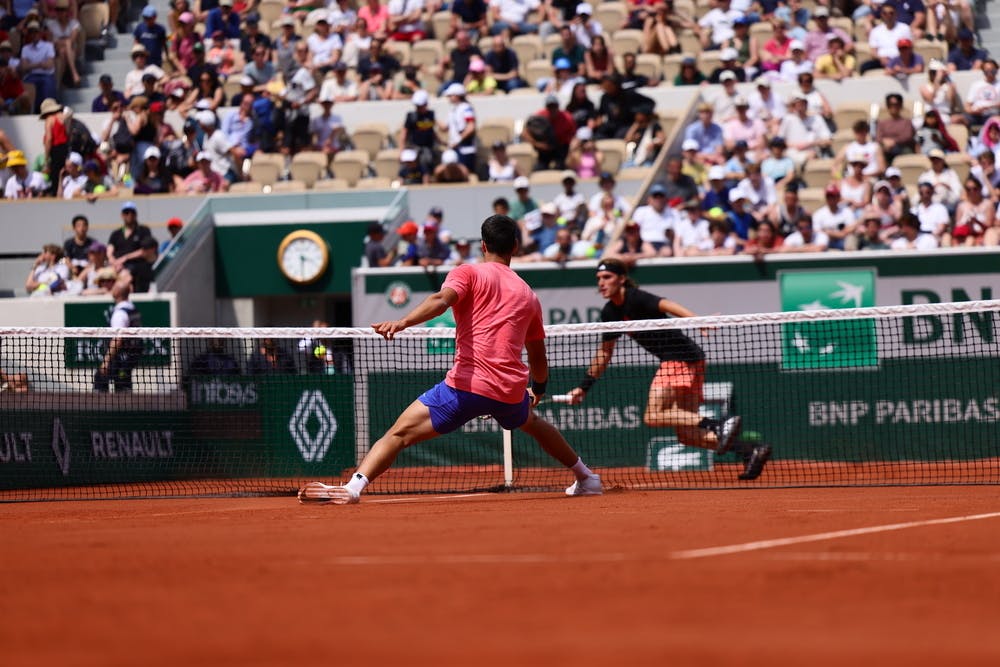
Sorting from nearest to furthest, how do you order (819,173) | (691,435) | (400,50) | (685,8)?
(691,435) < (819,173) < (685,8) < (400,50)

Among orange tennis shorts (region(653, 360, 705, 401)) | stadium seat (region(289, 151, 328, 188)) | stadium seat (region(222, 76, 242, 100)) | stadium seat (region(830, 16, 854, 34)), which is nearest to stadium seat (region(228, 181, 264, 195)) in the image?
stadium seat (region(289, 151, 328, 188))

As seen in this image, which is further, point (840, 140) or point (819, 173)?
point (840, 140)

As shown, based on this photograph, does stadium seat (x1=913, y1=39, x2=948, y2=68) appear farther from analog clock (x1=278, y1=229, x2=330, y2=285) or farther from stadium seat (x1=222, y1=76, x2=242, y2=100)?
stadium seat (x1=222, y1=76, x2=242, y2=100)

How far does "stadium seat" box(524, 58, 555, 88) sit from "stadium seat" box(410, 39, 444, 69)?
4.90 feet

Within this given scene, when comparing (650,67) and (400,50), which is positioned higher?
(400,50)

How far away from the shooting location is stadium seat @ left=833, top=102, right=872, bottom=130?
61.9 feet

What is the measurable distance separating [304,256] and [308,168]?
1.63m

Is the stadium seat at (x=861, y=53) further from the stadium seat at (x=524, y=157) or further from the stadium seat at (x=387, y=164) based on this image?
the stadium seat at (x=387, y=164)

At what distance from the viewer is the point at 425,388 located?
14.5 meters

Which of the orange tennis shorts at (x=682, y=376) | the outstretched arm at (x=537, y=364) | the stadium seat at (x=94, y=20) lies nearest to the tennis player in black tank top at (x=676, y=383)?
the orange tennis shorts at (x=682, y=376)

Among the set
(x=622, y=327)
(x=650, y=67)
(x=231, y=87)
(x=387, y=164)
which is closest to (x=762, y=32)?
(x=650, y=67)

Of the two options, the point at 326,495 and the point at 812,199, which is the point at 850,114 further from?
the point at 326,495

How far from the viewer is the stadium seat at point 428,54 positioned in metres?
22.0

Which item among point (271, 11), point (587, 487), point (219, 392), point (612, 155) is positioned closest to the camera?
point (587, 487)
